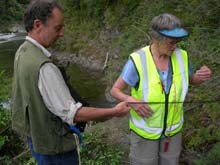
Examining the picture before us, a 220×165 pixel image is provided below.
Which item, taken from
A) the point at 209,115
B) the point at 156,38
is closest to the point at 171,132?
the point at 156,38

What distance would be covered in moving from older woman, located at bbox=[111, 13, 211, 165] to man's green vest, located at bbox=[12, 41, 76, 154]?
602 mm

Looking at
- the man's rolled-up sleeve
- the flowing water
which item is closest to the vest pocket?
the man's rolled-up sleeve

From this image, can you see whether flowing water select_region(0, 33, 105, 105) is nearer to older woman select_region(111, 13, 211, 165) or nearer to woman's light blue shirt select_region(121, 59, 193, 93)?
older woman select_region(111, 13, 211, 165)

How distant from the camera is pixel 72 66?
17.1 meters

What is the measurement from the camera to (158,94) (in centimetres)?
293

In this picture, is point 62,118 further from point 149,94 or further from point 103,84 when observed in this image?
point 103,84

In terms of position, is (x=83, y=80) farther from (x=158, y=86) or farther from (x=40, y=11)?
(x=40, y=11)

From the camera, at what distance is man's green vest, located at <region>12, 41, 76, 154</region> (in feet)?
7.95

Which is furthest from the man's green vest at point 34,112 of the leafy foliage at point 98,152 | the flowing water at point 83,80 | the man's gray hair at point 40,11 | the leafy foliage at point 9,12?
the leafy foliage at point 9,12

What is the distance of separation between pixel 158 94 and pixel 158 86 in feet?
0.20

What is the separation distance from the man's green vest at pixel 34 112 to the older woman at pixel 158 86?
602 mm

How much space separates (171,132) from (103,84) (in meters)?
10.8

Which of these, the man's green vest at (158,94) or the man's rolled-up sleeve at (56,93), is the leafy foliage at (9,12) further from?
the man's rolled-up sleeve at (56,93)

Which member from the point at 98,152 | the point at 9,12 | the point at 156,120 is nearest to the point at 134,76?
the point at 156,120
